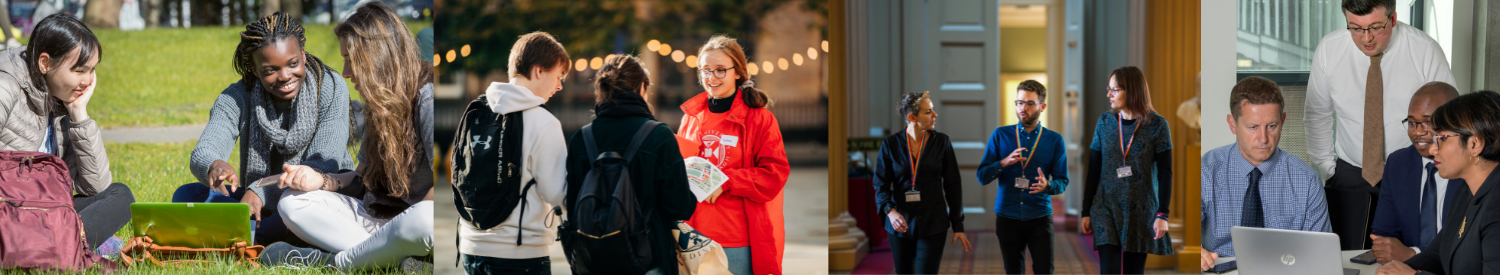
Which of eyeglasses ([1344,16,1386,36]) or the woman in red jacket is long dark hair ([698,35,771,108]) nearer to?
the woman in red jacket

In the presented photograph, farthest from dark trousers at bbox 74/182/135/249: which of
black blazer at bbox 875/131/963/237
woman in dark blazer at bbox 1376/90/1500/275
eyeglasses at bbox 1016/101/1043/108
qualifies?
woman in dark blazer at bbox 1376/90/1500/275

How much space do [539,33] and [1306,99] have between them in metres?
3.38

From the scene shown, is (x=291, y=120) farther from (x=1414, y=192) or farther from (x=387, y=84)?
(x=1414, y=192)

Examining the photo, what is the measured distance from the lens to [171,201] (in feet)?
15.2

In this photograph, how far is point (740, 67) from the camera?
3.91 m

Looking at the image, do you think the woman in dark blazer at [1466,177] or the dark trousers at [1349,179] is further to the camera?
the dark trousers at [1349,179]

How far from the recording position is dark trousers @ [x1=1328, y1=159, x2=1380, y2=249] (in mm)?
4023

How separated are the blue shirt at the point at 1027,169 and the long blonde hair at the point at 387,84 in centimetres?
253

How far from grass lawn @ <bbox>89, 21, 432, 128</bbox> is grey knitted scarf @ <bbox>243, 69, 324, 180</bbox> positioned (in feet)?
1.61

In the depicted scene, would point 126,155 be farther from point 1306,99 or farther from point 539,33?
point 1306,99

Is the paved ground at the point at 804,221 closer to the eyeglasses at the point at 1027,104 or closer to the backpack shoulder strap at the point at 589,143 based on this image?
the backpack shoulder strap at the point at 589,143

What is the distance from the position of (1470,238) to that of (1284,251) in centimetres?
67

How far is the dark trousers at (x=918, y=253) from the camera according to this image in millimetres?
4016

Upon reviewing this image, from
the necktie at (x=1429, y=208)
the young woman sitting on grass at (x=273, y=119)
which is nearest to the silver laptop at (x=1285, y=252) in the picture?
the necktie at (x=1429, y=208)
